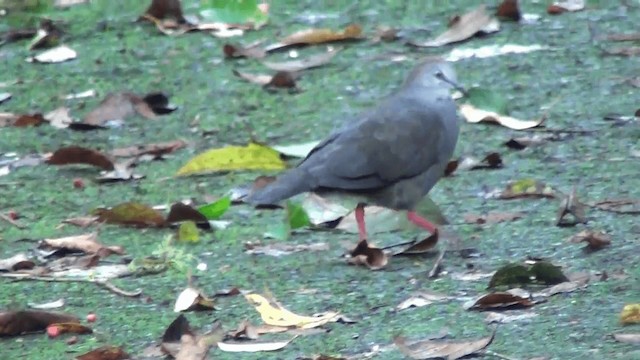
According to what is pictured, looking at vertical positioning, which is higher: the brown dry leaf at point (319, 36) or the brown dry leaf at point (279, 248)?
the brown dry leaf at point (279, 248)

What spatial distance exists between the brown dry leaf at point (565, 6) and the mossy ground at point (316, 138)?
60mm

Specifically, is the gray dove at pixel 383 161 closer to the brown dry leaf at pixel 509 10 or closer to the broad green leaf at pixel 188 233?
the broad green leaf at pixel 188 233

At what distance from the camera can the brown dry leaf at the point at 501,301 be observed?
3592 mm

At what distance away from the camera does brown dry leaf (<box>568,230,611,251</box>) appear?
404cm

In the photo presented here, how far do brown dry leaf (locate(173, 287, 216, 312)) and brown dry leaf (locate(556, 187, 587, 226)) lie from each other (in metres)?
1.14

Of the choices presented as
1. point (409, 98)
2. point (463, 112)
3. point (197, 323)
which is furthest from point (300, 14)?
point (197, 323)

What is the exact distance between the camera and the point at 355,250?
4.24 metres

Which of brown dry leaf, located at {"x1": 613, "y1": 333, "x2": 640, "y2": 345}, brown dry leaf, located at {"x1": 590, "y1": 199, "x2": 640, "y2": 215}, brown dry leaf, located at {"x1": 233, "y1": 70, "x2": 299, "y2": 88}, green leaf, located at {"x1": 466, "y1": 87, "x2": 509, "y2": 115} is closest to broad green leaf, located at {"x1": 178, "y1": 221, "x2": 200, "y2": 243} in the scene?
brown dry leaf, located at {"x1": 590, "y1": 199, "x2": 640, "y2": 215}

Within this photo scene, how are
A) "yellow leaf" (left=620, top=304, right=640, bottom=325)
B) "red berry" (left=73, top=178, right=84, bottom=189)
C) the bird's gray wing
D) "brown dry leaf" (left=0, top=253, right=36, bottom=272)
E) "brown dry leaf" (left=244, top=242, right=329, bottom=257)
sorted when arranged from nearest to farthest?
"yellow leaf" (left=620, top=304, right=640, bottom=325), "brown dry leaf" (left=0, top=253, right=36, bottom=272), "brown dry leaf" (left=244, top=242, right=329, bottom=257), the bird's gray wing, "red berry" (left=73, top=178, right=84, bottom=189)

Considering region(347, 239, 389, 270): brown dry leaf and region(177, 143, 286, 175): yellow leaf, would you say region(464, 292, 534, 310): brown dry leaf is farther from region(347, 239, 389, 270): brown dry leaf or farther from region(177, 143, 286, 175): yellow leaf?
region(177, 143, 286, 175): yellow leaf

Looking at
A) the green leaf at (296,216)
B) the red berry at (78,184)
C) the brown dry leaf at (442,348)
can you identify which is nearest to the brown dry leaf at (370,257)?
the green leaf at (296,216)

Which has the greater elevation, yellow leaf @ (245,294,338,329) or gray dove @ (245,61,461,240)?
yellow leaf @ (245,294,338,329)

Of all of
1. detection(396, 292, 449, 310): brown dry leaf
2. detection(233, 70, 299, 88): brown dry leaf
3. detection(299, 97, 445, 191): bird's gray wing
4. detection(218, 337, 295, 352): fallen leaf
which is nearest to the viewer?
detection(218, 337, 295, 352): fallen leaf

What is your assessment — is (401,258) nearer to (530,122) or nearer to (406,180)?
(406,180)
